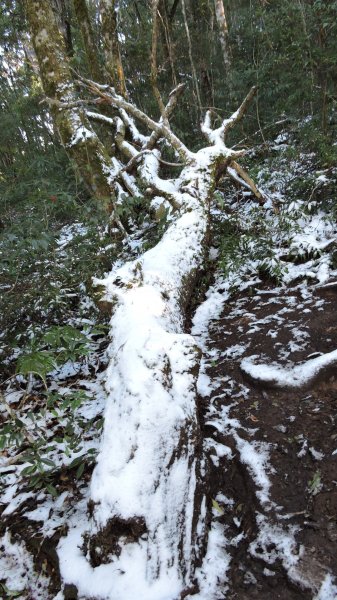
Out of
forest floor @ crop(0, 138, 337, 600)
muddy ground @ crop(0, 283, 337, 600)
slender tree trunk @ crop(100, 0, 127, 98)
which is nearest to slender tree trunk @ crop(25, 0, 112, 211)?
forest floor @ crop(0, 138, 337, 600)

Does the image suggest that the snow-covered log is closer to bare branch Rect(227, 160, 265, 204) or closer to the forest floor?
the forest floor

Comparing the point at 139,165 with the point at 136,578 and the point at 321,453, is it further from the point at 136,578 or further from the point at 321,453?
the point at 136,578

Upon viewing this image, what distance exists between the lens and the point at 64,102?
17.1 ft

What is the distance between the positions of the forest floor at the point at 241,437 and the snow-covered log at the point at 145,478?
0.35 feet

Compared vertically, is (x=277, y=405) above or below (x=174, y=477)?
below

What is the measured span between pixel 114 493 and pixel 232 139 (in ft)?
25.2

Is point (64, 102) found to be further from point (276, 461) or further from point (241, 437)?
point (276, 461)

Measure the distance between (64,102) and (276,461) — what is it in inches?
206

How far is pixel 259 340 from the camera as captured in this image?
3127mm

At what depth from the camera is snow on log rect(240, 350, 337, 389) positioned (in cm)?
246

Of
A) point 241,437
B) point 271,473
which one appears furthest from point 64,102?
point 271,473

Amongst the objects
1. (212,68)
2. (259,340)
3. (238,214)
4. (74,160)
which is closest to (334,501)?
(259,340)

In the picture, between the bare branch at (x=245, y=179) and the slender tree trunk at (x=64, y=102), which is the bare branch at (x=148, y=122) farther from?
the bare branch at (x=245, y=179)

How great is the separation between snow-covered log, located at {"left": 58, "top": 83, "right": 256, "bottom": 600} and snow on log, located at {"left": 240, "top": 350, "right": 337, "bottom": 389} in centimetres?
61
